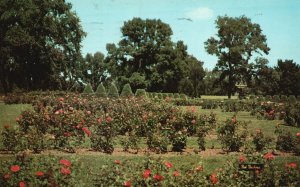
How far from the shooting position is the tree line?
46469 millimetres

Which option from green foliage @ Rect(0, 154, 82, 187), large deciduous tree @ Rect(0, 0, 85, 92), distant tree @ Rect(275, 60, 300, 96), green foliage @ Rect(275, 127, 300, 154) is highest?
large deciduous tree @ Rect(0, 0, 85, 92)

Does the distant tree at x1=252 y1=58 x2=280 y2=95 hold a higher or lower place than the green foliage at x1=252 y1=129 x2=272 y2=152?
higher

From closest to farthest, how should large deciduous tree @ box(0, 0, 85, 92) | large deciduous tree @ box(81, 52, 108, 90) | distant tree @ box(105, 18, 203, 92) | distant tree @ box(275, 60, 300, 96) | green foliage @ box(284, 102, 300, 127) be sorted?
green foliage @ box(284, 102, 300, 127) < large deciduous tree @ box(0, 0, 85, 92) < distant tree @ box(105, 18, 203, 92) < distant tree @ box(275, 60, 300, 96) < large deciduous tree @ box(81, 52, 108, 90)

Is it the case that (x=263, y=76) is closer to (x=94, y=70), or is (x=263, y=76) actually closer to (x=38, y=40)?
(x=38, y=40)

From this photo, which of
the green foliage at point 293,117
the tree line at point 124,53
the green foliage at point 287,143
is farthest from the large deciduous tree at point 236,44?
the green foliage at point 287,143

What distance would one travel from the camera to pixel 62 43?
49.2 m

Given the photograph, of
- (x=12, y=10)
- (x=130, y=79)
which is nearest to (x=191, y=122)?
(x=12, y=10)

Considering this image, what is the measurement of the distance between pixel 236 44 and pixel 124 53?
18.1 metres

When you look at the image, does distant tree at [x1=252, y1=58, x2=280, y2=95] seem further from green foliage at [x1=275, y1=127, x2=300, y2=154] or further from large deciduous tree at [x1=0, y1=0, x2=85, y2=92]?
green foliage at [x1=275, y1=127, x2=300, y2=154]

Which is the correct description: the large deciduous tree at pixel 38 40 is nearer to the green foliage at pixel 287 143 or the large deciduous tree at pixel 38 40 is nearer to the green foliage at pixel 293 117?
the green foliage at pixel 293 117

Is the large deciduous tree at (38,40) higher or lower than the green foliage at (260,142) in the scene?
→ higher

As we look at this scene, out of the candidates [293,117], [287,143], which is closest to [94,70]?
[293,117]

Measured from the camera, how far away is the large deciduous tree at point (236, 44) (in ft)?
186

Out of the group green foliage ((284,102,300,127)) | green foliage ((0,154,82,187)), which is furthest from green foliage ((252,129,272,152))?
green foliage ((284,102,300,127))
